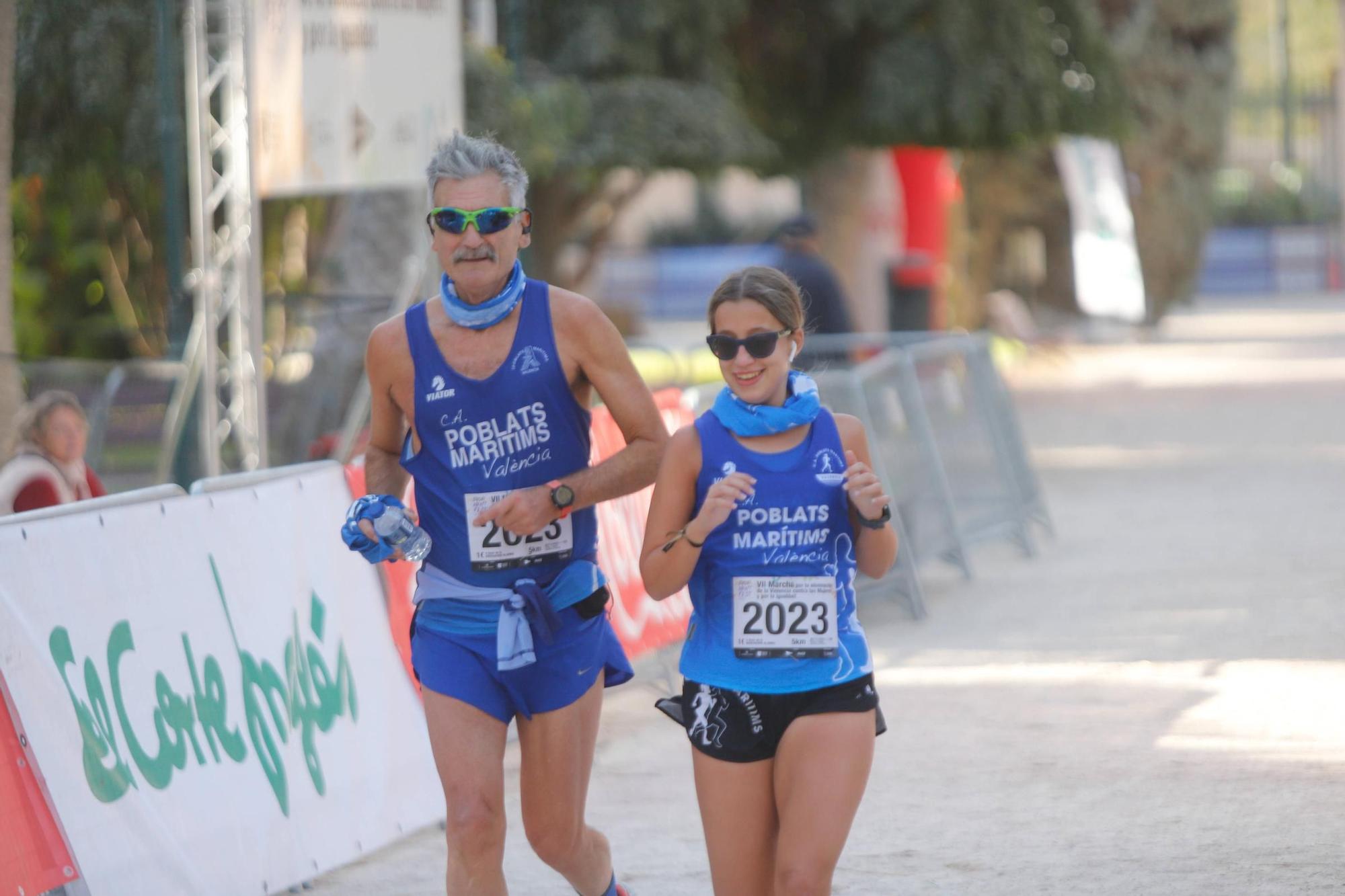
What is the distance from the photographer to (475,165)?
13.8 ft

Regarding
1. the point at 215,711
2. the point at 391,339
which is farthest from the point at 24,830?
A: the point at 391,339

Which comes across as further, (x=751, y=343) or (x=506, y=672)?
(x=506, y=672)

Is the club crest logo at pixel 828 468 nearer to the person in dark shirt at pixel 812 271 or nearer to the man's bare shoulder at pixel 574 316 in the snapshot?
the man's bare shoulder at pixel 574 316

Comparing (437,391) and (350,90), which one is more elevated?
Result: (350,90)

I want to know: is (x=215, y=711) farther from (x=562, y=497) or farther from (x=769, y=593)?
(x=769, y=593)

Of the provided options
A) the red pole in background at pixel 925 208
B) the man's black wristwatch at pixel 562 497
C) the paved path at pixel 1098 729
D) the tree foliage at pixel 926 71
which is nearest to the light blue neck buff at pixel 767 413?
the man's black wristwatch at pixel 562 497

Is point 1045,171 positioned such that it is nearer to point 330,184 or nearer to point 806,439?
point 330,184

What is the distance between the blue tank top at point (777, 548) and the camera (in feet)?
12.8

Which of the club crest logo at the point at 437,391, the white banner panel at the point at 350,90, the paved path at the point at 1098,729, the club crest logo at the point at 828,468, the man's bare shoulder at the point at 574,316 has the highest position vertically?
the white banner panel at the point at 350,90

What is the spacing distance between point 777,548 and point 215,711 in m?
2.05

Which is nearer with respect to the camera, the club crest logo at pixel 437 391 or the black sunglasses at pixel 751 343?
the black sunglasses at pixel 751 343

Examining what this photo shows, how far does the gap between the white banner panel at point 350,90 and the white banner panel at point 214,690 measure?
3.35 metres

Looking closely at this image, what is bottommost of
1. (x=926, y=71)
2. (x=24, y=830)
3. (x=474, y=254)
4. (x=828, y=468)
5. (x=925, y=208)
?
(x=24, y=830)

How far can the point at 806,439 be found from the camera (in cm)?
400
